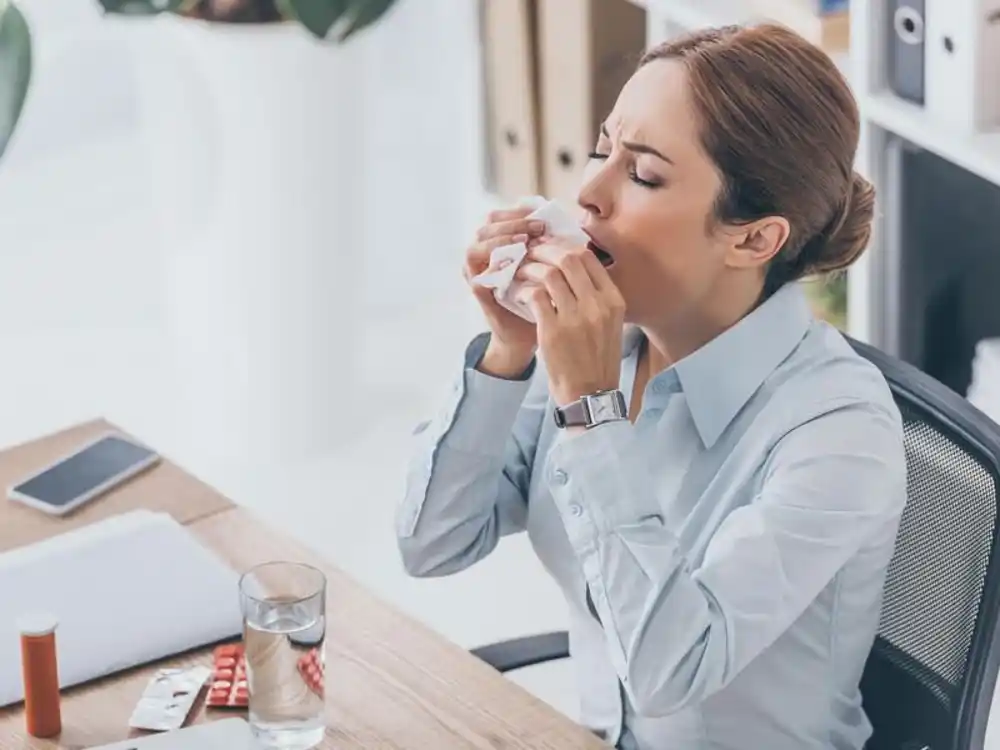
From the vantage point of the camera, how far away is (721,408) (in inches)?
59.3

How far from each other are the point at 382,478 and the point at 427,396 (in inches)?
11.6

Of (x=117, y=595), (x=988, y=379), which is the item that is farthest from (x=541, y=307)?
(x=988, y=379)

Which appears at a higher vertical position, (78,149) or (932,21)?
(932,21)

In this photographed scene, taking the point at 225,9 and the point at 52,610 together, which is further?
the point at 225,9

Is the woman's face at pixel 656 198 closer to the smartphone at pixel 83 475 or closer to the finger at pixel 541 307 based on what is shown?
the finger at pixel 541 307

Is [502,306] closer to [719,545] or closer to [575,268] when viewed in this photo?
[575,268]

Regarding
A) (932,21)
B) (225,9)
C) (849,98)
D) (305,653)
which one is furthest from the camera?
(225,9)

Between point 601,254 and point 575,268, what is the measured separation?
5 centimetres

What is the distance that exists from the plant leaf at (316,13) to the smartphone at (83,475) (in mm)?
1120

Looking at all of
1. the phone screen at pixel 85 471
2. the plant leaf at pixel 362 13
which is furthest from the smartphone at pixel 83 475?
the plant leaf at pixel 362 13

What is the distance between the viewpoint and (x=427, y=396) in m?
3.37

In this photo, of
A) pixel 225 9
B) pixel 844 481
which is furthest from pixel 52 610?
pixel 225 9

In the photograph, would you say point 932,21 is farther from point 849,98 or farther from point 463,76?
point 463,76

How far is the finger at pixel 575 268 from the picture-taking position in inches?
57.3
